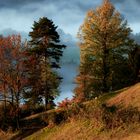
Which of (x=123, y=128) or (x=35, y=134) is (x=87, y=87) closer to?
(x=35, y=134)

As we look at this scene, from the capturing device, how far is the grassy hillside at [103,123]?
22078 mm

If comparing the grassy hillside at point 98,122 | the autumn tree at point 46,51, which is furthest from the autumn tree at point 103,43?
the grassy hillside at point 98,122

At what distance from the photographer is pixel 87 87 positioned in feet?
184

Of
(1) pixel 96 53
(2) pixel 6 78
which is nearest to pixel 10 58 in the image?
(2) pixel 6 78

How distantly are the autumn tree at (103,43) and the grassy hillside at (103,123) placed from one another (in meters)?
24.2

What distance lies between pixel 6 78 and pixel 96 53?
17.3 m

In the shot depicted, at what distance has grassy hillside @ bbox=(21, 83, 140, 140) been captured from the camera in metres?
22.1

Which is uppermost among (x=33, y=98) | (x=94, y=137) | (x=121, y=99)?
(x=33, y=98)

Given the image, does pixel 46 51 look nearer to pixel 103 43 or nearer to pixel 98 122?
pixel 103 43

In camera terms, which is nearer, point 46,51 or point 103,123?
point 103,123

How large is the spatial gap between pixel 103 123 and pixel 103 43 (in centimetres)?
3020

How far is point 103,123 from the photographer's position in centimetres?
2339

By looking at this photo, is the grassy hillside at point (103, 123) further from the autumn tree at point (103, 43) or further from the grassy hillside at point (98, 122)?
the autumn tree at point (103, 43)

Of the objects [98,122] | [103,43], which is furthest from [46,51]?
[98,122]
